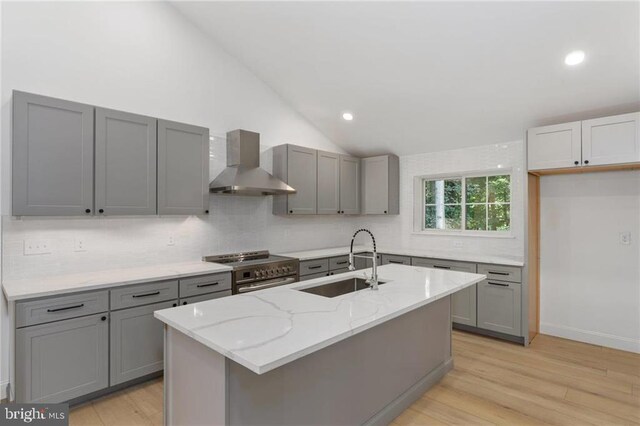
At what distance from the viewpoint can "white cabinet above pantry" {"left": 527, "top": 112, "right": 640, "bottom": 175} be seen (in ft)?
10.2

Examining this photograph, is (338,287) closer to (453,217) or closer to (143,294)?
(143,294)

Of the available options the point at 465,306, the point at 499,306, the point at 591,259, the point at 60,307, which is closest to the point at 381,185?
the point at 465,306

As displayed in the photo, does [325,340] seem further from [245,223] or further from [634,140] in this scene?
[634,140]

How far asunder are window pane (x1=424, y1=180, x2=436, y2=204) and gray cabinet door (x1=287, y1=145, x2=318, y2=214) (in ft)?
5.75

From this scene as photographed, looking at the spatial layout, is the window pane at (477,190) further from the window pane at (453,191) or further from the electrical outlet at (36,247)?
the electrical outlet at (36,247)

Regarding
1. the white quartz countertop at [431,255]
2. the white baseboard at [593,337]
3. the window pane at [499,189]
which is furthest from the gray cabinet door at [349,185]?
the white baseboard at [593,337]

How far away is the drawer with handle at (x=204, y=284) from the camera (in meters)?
3.08

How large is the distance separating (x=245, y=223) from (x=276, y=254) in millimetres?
621

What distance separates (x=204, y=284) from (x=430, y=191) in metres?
3.56

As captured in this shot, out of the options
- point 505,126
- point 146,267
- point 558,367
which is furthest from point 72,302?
point 505,126

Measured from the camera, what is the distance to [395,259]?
477cm

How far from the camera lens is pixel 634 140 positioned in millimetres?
3096

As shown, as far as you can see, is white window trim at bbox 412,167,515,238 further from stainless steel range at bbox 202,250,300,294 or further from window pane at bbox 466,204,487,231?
stainless steel range at bbox 202,250,300,294

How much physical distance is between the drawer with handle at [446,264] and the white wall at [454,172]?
48 centimetres
